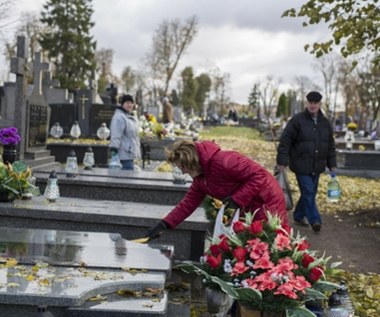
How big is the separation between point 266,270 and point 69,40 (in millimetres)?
57345

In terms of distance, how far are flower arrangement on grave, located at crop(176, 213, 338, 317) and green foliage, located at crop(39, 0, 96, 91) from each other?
54.8 m

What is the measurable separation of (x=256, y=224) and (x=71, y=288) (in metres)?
1.21

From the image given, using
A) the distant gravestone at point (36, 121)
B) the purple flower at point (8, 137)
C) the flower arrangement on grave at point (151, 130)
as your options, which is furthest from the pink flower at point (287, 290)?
the flower arrangement on grave at point (151, 130)

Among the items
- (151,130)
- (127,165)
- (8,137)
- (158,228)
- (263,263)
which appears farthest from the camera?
(151,130)

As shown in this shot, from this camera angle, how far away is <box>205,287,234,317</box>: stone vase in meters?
4.05

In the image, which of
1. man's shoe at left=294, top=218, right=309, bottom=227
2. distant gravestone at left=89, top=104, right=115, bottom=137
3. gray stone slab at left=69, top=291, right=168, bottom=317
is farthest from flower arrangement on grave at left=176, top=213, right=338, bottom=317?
distant gravestone at left=89, top=104, right=115, bottom=137

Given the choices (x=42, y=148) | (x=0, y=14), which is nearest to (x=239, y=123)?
(x=0, y=14)

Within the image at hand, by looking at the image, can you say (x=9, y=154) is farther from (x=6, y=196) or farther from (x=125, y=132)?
(x=125, y=132)

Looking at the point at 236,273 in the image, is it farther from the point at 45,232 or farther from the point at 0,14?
the point at 0,14

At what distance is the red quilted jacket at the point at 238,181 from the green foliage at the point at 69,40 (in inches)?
2126

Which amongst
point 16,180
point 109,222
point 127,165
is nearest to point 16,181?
point 16,180

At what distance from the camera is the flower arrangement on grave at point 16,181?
6445 millimetres

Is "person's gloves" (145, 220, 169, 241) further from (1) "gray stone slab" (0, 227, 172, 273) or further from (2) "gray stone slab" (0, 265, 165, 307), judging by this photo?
(2) "gray stone slab" (0, 265, 165, 307)

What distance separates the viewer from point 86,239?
208 inches
